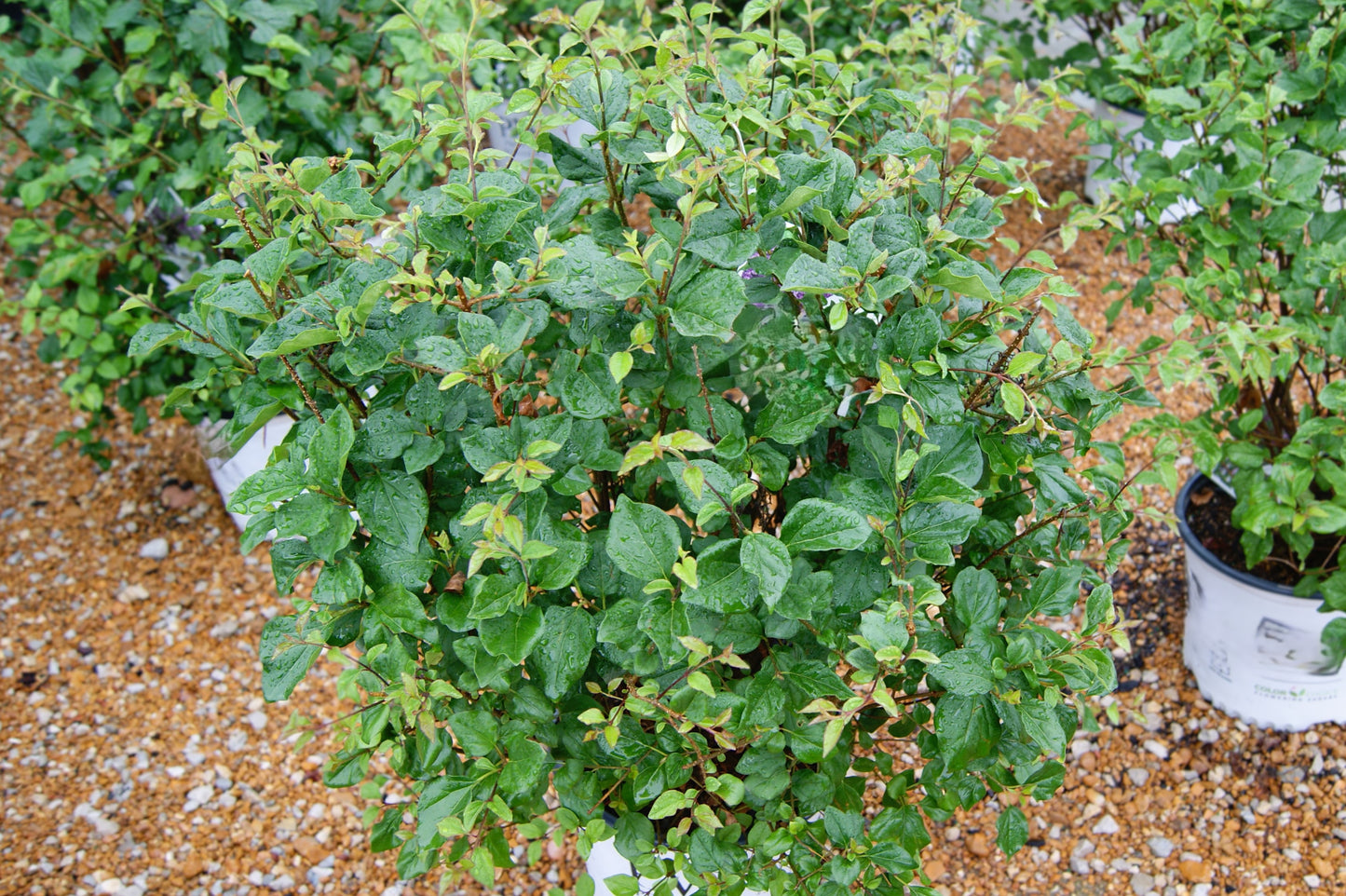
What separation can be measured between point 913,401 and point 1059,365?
0.22 m

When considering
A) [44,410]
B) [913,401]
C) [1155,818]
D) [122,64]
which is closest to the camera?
[913,401]

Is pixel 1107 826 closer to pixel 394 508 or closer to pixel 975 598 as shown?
pixel 975 598

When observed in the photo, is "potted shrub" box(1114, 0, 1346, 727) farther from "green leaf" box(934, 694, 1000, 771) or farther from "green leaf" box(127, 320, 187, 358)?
"green leaf" box(127, 320, 187, 358)

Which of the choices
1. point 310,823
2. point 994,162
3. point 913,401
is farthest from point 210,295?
point 310,823

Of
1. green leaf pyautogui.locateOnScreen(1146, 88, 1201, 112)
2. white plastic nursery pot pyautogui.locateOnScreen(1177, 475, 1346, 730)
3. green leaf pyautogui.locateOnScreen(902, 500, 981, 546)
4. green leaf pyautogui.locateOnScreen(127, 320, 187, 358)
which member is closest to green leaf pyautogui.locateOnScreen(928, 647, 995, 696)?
green leaf pyautogui.locateOnScreen(902, 500, 981, 546)

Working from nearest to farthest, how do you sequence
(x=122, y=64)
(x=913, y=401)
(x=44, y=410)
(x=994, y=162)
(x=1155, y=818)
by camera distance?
Result: (x=913, y=401) → (x=994, y=162) → (x=1155, y=818) → (x=122, y=64) → (x=44, y=410)

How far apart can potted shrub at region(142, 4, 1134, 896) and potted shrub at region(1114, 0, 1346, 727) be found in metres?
0.73

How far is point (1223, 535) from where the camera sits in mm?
2461

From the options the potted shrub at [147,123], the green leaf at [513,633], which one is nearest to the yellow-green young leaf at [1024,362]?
the green leaf at [513,633]

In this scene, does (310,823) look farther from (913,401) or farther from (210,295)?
(913,401)

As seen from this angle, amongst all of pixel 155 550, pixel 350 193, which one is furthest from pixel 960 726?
pixel 155 550

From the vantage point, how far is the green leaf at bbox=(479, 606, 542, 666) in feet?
3.66

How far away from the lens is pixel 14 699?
8.50 ft

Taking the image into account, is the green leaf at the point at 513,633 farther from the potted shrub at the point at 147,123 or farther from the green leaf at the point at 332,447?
the potted shrub at the point at 147,123
